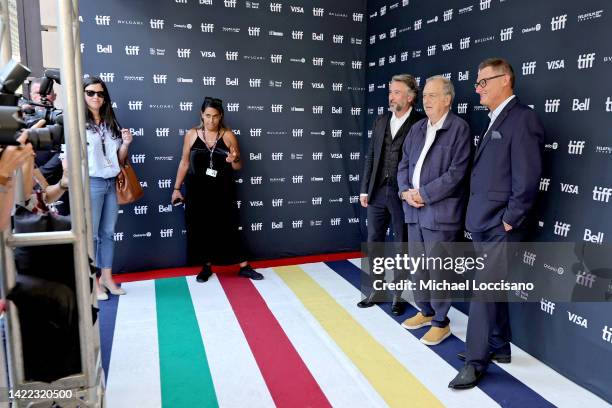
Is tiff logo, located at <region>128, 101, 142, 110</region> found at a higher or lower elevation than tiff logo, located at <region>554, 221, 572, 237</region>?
higher

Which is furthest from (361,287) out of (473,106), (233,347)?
(473,106)

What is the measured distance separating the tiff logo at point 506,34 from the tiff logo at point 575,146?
2.80 feet

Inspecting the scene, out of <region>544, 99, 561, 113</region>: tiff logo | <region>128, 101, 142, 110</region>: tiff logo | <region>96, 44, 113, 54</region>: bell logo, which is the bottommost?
<region>544, 99, 561, 113</region>: tiff logo

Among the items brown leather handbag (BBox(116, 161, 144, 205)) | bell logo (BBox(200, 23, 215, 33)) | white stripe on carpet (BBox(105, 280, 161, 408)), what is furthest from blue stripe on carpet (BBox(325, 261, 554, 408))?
bell logo (BBox(200, 23, 215, 33))

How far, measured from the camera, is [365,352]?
9.47ft

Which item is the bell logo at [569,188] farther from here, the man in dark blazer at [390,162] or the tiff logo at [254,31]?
the tiff logo at [254,31]

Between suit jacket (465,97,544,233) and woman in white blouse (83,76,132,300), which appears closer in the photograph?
suit jacket (465,97,544,233)

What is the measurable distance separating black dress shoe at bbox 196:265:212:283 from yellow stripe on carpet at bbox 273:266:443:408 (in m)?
0.69

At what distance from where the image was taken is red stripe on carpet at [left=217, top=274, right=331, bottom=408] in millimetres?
2416

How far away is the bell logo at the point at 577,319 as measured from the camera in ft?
8.19

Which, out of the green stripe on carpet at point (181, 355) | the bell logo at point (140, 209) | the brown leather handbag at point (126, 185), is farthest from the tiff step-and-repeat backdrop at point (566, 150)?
the bell logo at point (140, 209)

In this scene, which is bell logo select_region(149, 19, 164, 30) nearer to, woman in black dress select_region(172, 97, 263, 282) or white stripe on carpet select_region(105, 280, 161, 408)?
woman in black dress select_region(172, 97, 263, 282)

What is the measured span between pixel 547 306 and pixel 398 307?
1.05m

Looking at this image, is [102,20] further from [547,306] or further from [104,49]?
[547,306]
